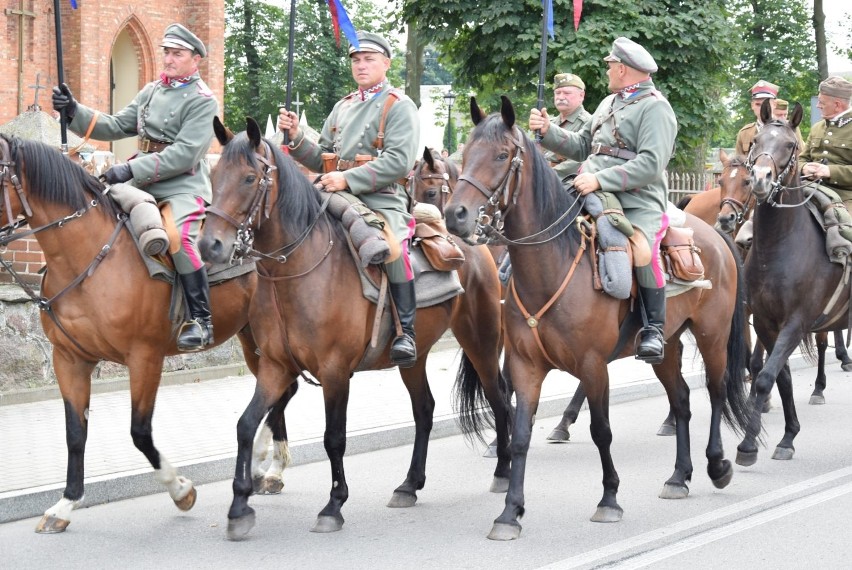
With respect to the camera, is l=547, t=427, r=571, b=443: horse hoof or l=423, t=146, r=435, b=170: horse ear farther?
l=547, t=427, r=571, b=443: horse hoof

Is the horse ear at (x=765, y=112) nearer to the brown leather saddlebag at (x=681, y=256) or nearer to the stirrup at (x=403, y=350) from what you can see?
the brown leather saddlebag at (x=681, y=256)

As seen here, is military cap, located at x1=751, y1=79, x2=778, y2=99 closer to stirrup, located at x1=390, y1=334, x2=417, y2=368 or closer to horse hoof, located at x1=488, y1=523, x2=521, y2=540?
stirrup, located at x1=390, y1=334, x2=417, y2=368

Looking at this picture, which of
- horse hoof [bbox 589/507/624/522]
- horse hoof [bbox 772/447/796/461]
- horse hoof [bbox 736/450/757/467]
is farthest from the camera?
horse hoof [bbox 772/447/796/461]

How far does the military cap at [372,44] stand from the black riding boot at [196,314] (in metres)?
1.78

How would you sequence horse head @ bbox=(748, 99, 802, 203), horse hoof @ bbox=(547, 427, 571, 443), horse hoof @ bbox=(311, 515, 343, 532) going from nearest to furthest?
1. horse hoof @ bbox=(311, 515, 343, 532)
2. horse head @ bbox=(748, 99, 802, 203)
3. horse hoof @ bbox=(547, 427, 571, 443)

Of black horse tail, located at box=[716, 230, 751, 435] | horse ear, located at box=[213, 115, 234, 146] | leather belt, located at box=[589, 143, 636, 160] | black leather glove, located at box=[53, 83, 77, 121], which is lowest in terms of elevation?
black horse tail, located at box=[716, 230, 751, 435]

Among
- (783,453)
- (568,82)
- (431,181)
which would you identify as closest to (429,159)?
(431,181)

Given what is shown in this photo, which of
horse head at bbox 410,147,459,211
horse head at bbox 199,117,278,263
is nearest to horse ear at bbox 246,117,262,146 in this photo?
horse head at bbox 199,117,278,263

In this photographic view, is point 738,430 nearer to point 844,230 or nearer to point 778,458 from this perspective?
point 778,458

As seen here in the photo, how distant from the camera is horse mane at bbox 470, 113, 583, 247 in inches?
276

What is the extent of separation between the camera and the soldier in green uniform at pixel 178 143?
25.6 feet

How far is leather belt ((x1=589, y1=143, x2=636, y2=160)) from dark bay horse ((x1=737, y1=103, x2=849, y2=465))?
199cm

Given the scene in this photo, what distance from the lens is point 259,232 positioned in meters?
7.06

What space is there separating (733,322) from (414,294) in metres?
2.89
